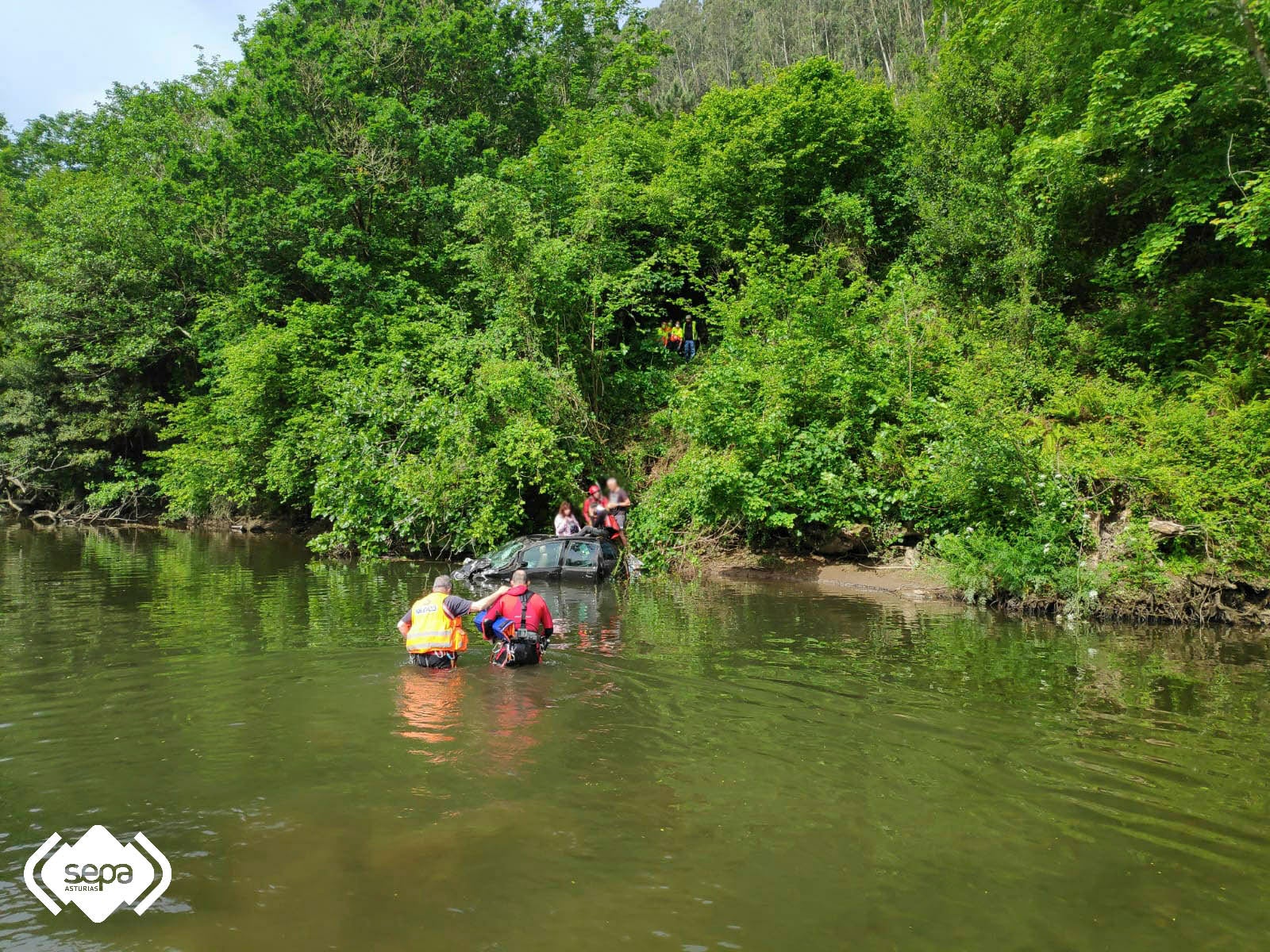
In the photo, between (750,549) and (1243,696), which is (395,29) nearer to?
(750,549)

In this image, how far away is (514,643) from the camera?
410 inches

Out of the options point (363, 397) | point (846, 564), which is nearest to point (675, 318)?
point (363, 397)

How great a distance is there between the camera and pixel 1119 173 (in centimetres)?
1925

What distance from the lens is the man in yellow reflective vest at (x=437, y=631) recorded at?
406 inches

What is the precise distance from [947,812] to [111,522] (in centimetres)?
3813

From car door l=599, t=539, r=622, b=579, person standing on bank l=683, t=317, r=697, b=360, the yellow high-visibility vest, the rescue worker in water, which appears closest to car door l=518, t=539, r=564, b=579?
car door l=599, t=539, r=622, b=579

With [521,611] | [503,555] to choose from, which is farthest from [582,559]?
[521,611]

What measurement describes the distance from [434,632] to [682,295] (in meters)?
21.7

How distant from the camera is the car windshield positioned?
1805 centimetres

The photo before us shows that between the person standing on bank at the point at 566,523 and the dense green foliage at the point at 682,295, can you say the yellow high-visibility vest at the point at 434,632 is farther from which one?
the dense green foliage at the point at 682,295

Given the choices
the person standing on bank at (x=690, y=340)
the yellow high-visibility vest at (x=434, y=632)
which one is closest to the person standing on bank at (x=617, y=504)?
the person standing on bank at (x=690, y=340)

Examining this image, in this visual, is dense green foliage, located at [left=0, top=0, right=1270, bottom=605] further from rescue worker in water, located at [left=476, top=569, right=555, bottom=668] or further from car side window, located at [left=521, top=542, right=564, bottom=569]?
rescue worker in water, located at [left=476, top=569, right=555, bottom=668]

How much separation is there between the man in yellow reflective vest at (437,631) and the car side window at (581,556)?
7.28 meters

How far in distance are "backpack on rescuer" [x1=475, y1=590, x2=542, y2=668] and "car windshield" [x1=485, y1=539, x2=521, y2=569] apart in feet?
24.4
